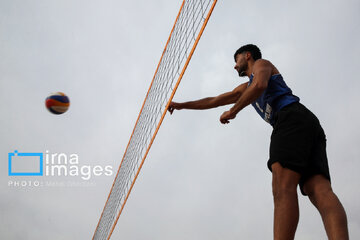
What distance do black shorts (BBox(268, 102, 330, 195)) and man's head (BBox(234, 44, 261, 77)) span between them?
539mm

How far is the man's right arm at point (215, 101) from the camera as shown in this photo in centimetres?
289

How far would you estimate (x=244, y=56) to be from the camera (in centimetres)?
263

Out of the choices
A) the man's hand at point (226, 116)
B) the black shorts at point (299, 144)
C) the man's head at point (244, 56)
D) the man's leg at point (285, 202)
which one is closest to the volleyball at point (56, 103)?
the man's head at point (244, 56)

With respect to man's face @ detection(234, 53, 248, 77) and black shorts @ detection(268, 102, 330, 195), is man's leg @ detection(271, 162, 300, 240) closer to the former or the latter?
black shorts @ detection(268, 102, 330, 195)

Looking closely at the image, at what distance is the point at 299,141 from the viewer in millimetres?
2068

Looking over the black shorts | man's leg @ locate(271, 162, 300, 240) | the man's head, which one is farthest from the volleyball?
man's leg @ locate(271, 162, 300, 240)

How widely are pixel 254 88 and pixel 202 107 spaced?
98 centimetres

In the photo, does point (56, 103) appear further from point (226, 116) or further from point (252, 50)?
point (226, 116)

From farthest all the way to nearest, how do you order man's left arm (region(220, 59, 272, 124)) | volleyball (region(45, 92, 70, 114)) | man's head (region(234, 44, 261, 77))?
1. volleyball (region(45, 92, 70, 114))
2. man's head (region(234, 44, 261, 77))
3. man's left arm (region(220, 59, 272, 124))

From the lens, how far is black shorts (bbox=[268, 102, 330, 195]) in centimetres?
202

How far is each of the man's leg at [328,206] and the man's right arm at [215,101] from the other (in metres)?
1.03

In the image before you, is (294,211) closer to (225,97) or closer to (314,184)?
(314,184)

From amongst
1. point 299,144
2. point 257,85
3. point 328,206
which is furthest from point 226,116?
point 328,206

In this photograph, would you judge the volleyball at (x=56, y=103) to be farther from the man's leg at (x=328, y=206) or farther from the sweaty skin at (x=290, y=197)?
the man's leg at (x=328, y=206)
